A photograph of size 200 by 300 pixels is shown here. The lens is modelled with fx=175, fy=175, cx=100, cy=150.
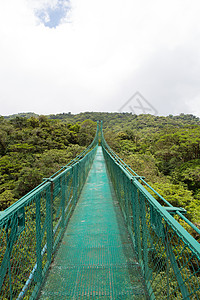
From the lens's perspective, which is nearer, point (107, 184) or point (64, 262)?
point (64, 262)

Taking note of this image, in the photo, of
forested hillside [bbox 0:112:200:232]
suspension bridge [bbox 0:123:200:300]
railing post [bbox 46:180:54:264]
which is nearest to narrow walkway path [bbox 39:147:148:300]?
suspension bridge [bbox 0:123:200:300]

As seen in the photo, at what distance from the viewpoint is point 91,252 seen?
1736 mm

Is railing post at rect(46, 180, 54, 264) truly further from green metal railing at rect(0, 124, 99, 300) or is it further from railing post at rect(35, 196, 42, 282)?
railing post at rect(35, 196, 42, 282)

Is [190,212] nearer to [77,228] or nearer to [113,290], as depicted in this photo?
[77,228]

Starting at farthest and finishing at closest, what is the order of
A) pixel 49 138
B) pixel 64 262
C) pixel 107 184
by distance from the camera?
pixel 49 138, pixel 107 184, pixel 64 262

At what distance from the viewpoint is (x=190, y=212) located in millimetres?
5301

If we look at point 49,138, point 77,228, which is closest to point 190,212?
point 77,228

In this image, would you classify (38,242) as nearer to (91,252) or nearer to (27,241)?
(27,241)

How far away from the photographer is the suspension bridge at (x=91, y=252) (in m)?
0.90

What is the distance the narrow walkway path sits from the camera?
4.19 feet

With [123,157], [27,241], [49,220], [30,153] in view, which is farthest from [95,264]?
[30,153]

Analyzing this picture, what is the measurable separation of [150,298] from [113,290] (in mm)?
266

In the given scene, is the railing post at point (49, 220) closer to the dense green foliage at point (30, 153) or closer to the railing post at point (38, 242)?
the railing post at point (38, 242)

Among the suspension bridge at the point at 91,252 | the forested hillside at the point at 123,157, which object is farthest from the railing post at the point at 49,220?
the forested hillside at the point at 123,157
